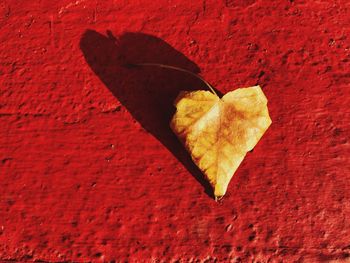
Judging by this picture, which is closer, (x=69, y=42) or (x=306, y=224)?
(x=306, y=224)

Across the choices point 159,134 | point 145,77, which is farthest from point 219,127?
point 145,77

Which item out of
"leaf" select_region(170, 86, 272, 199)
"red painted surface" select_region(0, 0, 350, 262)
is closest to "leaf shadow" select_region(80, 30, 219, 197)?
"red painted surface" select_region(0, 0, 350, 262)

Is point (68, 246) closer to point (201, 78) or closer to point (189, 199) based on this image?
point (189, 199)

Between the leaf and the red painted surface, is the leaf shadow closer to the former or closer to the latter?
the red painted surface

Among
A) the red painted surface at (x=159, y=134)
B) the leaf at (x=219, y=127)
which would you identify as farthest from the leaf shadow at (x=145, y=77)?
the leaf at (x=219, y=127)

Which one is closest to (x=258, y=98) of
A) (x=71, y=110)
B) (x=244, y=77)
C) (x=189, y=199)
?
(x=244, y=77)

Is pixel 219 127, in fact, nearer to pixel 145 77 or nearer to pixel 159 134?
pixel 159 134

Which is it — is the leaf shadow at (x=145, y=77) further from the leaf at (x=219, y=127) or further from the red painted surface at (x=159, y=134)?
the leaf at (x=219, y=127)
